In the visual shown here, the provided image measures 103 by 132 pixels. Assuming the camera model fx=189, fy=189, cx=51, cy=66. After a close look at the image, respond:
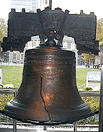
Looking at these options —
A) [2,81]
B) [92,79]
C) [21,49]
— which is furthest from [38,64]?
[2,81]

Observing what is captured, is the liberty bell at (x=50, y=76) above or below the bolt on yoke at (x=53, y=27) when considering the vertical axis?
below

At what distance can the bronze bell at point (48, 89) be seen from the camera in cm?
91

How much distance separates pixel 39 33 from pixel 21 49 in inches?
6.9

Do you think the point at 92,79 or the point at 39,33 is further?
the point at 92,79

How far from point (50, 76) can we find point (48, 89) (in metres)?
0.07

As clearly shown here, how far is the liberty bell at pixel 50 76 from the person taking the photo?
93 centimetres

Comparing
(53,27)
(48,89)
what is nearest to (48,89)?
(48,89)

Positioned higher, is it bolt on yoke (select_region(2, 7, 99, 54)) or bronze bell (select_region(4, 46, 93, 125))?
bolt on yoke (select_region(2, 7, 99, 54))

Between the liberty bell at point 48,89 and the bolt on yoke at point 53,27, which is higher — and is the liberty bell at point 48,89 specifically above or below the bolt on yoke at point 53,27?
below

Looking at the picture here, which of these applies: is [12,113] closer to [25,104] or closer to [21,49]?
[25,104]

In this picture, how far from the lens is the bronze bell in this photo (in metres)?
0.91

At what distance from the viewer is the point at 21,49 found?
3.63 feet

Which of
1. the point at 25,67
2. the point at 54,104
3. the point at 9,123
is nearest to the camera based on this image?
the point at 54,104

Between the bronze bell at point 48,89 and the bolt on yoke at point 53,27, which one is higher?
the bolt on yoke at point 53,27
